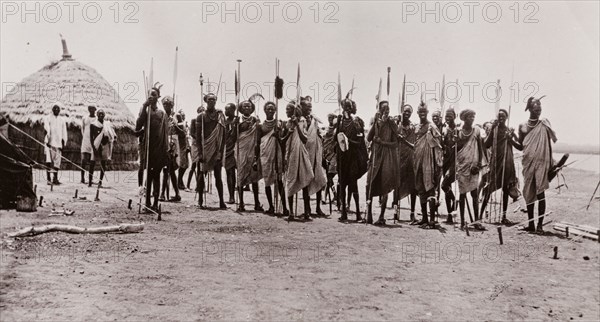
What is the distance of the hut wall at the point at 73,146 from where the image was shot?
1706 centimetres

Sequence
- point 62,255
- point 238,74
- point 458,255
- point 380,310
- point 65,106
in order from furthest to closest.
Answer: point 65,106
point 238,74
point 458,255
point 62,255
point 380,310

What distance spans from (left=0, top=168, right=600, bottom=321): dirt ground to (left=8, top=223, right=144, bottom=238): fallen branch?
5.0 inches

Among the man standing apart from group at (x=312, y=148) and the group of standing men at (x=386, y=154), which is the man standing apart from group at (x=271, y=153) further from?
the man standing apart from group at (x=312, y=148)

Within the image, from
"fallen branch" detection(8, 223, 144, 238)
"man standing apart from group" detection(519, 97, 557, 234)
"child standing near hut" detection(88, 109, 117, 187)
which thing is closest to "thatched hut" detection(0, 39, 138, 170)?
"child standing near hut" detection(88, 109, 117, 187)

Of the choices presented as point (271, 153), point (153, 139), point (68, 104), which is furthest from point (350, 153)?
point (68, 104)

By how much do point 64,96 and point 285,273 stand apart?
52.9 feet

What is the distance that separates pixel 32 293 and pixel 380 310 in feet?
9.82

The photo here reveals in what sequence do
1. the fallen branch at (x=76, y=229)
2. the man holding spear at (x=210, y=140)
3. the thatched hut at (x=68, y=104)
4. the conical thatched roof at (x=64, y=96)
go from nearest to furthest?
the fallen branch at (x=76, y=229), the man holding spear at (x=210, y=140), the thatched hut at (x=68, y=104), the conical thatched roof at (x=64, y=96)

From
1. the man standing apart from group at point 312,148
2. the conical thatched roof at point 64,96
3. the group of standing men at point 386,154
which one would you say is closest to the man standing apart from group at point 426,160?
the group of standing men at point 386,154

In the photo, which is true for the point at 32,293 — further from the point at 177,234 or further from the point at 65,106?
the point at 65,106

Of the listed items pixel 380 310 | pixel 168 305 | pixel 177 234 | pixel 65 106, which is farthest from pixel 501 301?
pixel 65 106

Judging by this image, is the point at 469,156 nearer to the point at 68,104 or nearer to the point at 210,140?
the point at 210,140

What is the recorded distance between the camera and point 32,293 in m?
4.38

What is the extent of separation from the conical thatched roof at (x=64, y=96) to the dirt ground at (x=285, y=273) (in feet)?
36.8
